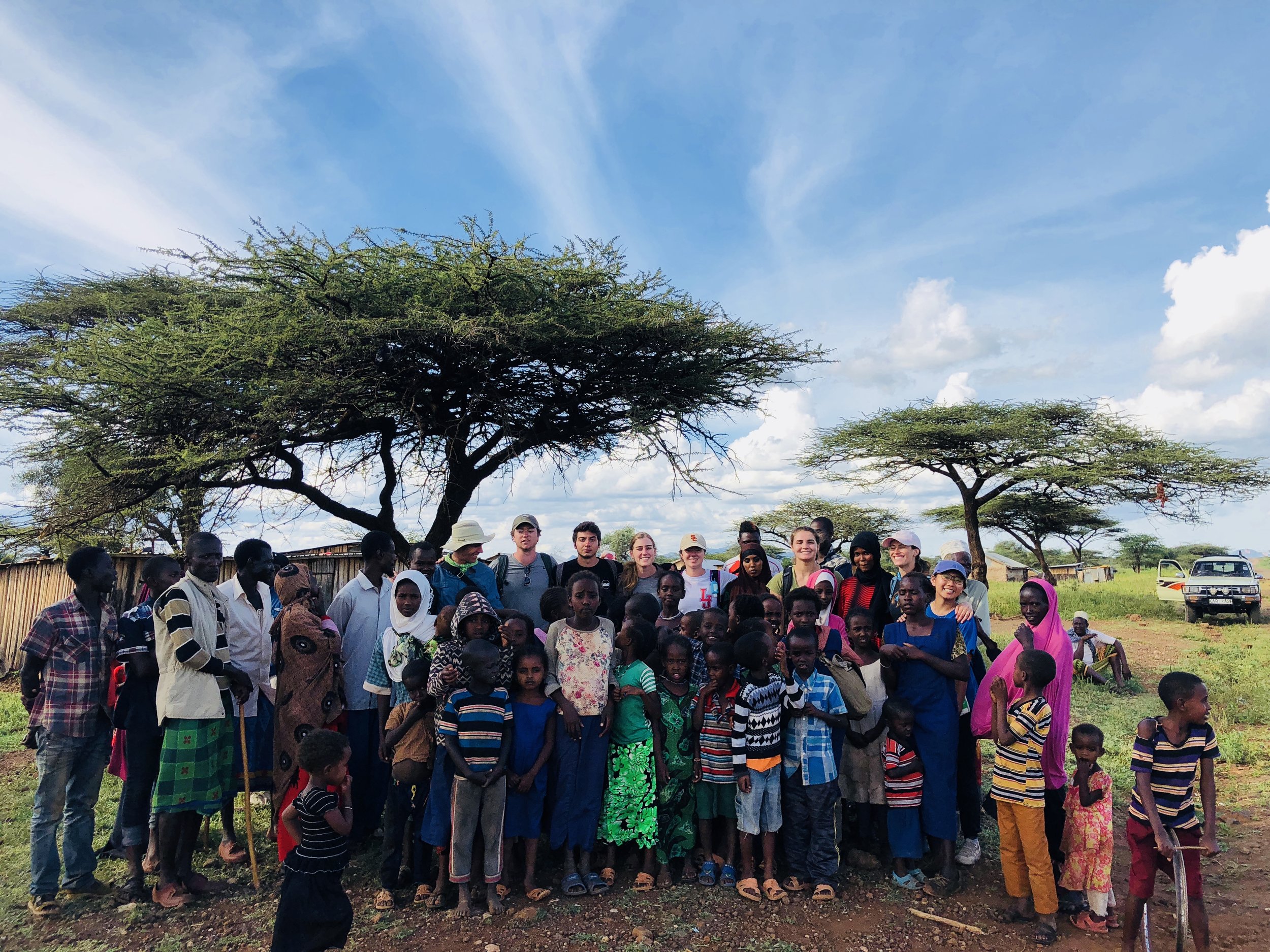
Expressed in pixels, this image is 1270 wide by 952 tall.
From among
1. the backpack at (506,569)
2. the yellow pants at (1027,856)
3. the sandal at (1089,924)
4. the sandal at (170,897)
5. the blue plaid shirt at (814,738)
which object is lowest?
the sandal at (1089,924)

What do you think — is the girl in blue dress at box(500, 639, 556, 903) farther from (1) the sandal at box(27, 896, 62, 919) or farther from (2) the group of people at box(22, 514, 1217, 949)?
(1) the sandal at box(27, 896, 62, 919)

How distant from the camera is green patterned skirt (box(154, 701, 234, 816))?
4215 mm

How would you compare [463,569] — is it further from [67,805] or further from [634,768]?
[67,805]

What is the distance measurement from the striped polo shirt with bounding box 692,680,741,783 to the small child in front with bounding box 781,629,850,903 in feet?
1.09

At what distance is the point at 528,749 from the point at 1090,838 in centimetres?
299

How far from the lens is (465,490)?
11922 millimetres

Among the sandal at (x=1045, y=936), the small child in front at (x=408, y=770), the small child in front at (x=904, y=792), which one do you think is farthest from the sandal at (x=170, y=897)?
the sandal at (x=1045, y=936)

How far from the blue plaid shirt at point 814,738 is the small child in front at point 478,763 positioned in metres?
1.58

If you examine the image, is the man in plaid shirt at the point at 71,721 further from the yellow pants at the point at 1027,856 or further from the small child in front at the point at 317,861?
the yellow pants at the point at 1027,856

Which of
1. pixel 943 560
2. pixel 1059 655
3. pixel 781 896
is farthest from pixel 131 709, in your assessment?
pixel 1059 655

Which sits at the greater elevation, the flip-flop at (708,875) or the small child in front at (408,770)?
the small child in front at (408,770)

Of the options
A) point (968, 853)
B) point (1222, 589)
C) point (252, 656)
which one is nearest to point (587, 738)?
point (252, 656)

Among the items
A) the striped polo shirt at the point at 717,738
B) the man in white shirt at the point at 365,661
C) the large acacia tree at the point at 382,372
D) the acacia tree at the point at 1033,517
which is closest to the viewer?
the striped polo shirt at the point at 717,738

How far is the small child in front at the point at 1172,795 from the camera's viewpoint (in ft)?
11.9
